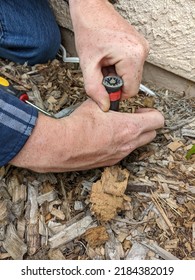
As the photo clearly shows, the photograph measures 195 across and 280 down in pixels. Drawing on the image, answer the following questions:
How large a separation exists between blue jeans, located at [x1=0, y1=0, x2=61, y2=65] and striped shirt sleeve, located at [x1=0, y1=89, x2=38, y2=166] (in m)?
0.60

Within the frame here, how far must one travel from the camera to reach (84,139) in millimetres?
1240

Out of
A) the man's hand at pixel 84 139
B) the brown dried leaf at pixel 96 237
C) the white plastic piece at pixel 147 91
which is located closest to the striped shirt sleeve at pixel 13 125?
the man's hand at pixel 84 139

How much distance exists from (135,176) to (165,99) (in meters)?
0.42

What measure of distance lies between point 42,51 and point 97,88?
23.5 inches

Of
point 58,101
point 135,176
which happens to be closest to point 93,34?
point 58,101

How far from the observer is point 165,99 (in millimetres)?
1675

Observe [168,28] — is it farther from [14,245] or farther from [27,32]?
[14,245]

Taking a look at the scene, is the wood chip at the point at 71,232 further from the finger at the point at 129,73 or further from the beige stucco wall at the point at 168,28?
the beige stucco wall at the point at 168,28

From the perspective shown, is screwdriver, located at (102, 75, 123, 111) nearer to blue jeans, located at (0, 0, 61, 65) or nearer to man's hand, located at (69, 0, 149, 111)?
man's hand, located at (69, 0, 149, 111)

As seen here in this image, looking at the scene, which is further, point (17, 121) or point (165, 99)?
point (165, 99)

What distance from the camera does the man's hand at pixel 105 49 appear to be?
1267 mm

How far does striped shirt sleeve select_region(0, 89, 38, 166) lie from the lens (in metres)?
1.17

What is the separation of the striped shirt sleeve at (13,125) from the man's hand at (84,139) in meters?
0.02
